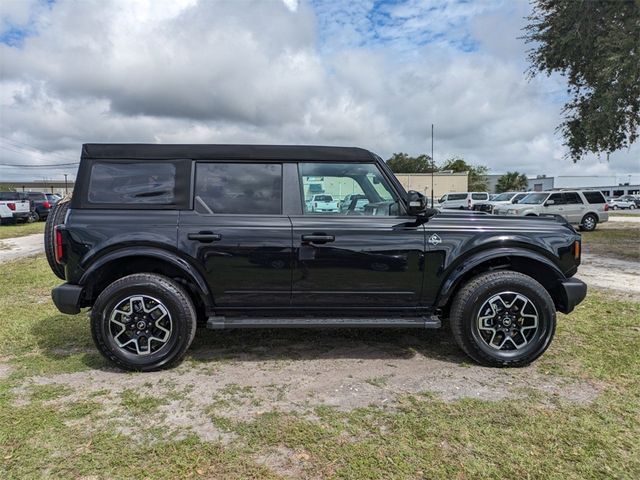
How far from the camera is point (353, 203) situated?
12.3ft

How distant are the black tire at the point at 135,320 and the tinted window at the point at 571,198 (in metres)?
17.5

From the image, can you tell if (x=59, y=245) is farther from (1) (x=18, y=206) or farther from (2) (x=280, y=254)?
(1) (x=18, y=206)

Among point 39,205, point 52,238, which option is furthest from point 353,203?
point 39,205

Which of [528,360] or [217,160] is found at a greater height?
[217,160]

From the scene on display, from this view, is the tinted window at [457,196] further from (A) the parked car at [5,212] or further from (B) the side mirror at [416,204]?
(B) the side mirror at [416,204]

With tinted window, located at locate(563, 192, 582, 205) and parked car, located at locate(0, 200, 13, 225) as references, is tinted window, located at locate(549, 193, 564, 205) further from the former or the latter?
parked car, located at locate(0, 200, 13, 225)

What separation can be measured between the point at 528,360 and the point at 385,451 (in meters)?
1.83

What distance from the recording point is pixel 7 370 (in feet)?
11.8

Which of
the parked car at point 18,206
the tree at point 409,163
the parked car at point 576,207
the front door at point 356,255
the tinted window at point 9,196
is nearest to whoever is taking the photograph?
the front door at point 356,255

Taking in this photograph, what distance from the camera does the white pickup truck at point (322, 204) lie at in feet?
12.2

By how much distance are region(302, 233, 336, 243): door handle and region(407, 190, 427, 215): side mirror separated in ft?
2.26

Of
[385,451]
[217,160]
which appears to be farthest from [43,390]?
[385,451]

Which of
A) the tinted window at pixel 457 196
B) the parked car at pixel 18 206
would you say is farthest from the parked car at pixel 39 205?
the tinted window at pixel 457 196

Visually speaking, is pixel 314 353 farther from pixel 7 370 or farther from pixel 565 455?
pixel 7 370
